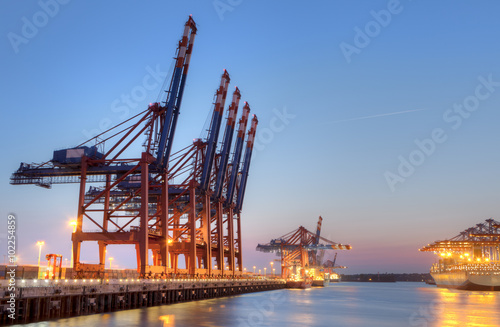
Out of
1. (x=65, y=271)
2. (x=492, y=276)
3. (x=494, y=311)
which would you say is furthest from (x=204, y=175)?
(x=492, y=276)

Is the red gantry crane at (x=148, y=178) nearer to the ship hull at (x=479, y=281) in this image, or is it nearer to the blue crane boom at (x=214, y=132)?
the blue crane boom at (x=214, y=132)

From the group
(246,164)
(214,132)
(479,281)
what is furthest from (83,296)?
(479,281)

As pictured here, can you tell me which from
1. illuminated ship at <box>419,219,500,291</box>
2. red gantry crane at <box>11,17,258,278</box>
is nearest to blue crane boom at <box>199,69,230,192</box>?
red gantry crane at <box>11,17,258,278</box>

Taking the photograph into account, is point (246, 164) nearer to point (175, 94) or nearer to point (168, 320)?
point (175, 94)

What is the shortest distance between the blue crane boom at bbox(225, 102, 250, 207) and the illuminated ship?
2205 inches

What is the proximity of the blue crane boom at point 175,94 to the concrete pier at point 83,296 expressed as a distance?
15654 mm

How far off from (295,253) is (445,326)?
360ft

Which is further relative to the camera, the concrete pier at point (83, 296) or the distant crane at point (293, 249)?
the distant crane at point (293, 249)

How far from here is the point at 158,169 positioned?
59.5 m

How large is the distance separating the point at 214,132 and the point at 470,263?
70.0m

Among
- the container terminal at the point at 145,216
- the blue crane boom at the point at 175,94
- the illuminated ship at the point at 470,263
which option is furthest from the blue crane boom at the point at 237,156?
the illuminated ship at the point at 470,263

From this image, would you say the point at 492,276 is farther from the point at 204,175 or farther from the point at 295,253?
the point at 204,175

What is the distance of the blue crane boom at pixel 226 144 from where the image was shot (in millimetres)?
90062

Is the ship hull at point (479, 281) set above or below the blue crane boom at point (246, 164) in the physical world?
below
